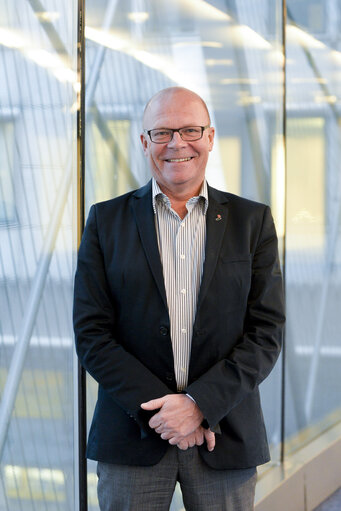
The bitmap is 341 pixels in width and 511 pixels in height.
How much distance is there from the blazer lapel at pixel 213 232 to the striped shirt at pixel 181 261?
0.09ft

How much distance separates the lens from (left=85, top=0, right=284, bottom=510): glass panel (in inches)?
107

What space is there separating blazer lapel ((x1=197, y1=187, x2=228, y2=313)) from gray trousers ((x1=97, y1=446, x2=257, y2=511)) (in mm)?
434

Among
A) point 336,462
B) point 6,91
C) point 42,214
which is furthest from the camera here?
point 336,462

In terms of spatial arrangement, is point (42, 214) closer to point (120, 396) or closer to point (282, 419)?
point (120, 396)

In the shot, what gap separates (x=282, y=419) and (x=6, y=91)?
253 cm

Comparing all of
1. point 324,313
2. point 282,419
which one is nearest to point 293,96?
point 324,313

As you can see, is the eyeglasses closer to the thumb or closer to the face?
the face

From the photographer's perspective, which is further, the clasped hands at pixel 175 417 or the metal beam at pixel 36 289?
the metal beam at pixel 36 289

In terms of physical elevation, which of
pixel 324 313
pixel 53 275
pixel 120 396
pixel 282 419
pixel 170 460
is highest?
pixel 53 275

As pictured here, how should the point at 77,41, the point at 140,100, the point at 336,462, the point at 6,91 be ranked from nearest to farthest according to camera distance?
1. the point at 6,91
2. the point at 77,41
3. the point at 140,100
4. the point at 336,462

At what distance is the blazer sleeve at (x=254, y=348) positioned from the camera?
202 cm

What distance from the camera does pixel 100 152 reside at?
2.72 meters

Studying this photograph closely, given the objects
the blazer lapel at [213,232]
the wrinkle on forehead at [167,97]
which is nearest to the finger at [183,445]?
the blazer lapel at [213,232]

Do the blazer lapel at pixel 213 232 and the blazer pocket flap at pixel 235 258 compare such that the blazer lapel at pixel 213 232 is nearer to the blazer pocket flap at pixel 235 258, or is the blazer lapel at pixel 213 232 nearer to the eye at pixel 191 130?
the blazer pocket flap at pixel 235 258
